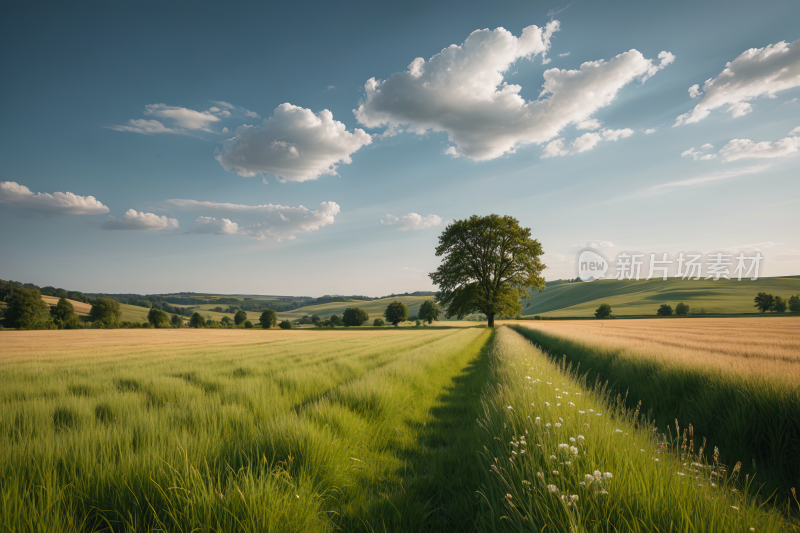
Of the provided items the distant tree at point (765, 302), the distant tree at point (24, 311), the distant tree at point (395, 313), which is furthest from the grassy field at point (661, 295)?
the distant tree at point (24, 311)

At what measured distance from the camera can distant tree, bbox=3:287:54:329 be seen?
2196 inches

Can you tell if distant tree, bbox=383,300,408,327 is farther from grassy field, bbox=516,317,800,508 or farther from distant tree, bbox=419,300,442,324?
grassy field, bbox=516,317,800,508

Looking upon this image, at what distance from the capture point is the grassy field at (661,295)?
8011 centimetres

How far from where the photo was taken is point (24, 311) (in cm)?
5609

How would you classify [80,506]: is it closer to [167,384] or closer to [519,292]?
[167,384]

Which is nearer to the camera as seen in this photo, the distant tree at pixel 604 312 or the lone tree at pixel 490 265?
the lone tree at pixel 490 265

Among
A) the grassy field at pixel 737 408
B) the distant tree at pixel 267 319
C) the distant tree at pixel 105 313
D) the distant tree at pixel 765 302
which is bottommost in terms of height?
the distant tree at pixel 267 319

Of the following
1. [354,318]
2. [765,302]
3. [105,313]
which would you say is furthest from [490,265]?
[105,313]

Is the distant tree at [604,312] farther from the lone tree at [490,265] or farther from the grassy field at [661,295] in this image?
the lone tree at [490,265]

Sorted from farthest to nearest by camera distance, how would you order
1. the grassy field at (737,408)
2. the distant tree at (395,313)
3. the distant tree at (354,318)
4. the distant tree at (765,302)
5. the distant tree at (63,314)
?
the distant tree at (354,318), the distant tree at (395,313), the distant tree at (765,302), the distant tree at (63,314), the grassy field at (737,408)

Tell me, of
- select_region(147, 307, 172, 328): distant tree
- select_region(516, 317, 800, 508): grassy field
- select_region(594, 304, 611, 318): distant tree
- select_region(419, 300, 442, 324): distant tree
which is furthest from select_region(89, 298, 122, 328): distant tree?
select_region(594, 304, 611, 318): distant tree

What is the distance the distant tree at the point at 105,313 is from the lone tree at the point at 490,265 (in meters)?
78.5

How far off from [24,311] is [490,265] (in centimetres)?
8323

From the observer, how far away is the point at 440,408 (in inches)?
270
